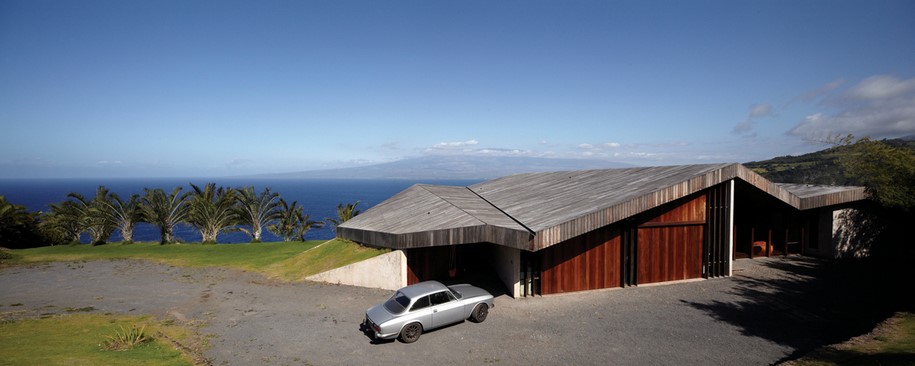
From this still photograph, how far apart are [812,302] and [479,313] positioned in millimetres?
13356

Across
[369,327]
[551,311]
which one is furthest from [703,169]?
[369,327]

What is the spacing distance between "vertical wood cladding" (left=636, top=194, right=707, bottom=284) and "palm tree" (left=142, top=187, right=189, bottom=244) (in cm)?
3980

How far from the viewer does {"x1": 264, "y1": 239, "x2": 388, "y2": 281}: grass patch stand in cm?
2191

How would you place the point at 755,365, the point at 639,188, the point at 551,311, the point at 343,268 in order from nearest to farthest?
the point at 755,365
the point at 551,311
the point at 639,188
the point at 343,268

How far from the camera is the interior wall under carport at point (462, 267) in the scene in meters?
18.8

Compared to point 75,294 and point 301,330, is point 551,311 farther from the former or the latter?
point 75,294

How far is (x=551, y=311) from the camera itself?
15.6 m

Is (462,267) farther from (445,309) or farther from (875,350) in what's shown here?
(875,350)

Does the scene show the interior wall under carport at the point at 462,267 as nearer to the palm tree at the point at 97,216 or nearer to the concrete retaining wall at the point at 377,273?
the concrete retaining wall at the point at 377,273

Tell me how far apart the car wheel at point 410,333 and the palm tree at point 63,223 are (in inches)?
1616

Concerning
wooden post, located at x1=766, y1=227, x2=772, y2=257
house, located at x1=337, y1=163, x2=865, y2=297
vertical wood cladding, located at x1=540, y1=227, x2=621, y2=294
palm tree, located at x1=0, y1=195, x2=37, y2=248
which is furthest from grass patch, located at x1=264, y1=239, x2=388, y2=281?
palm tree, located at x1=0, y1=195, x2=37, y2=248

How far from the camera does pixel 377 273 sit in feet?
65.7

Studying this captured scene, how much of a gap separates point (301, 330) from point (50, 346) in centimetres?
727

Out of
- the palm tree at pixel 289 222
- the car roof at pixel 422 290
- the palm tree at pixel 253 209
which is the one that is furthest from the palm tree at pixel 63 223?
the car roof at pixel 422 290
